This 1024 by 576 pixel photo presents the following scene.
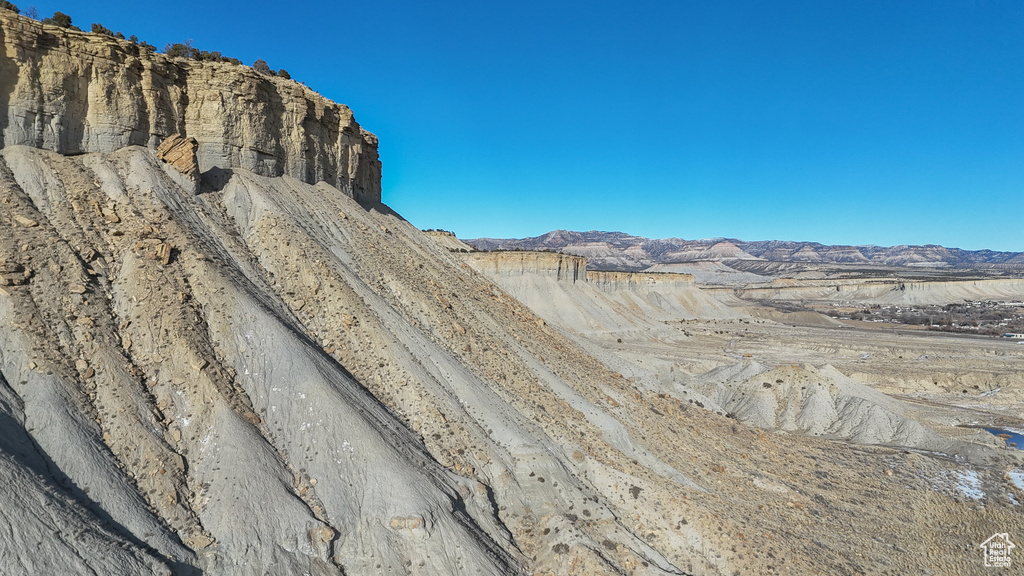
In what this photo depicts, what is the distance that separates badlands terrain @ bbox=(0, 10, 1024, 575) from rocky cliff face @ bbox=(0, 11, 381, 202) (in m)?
0.07

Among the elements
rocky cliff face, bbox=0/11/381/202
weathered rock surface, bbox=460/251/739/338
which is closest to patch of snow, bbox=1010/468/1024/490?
rocky cliff face, bbox=0/11/381/202

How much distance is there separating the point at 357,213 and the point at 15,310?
43.9ft

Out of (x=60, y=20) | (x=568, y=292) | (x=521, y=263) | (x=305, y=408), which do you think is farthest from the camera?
(x=568, y=292)

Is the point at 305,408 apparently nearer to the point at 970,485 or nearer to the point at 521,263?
the point at 970,485

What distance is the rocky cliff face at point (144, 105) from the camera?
13.8 meters

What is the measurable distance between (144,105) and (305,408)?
12554 mm

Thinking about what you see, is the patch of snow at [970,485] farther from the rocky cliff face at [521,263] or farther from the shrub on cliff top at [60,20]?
the rocky cliff face at [521,263]

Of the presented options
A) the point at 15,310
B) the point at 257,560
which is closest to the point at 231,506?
the point at 257,560

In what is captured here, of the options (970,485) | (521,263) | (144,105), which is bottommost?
(970,485)

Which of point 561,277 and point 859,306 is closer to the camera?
point 561,277

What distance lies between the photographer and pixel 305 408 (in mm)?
11203

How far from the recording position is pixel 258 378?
37.8 feet

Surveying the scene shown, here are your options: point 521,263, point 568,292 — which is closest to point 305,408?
point 521,263

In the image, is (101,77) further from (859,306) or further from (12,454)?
(859,306)
